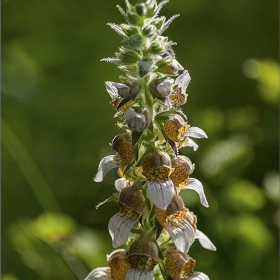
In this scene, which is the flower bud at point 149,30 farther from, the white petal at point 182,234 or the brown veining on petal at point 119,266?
the brown veining on petal at point 119,266

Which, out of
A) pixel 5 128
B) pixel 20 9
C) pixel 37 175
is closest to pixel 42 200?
pixel 37 175

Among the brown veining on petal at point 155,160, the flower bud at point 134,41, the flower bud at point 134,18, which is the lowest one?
the brown veining on petal at point 155,160

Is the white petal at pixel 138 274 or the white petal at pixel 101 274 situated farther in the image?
the white petal at pixel 101 274

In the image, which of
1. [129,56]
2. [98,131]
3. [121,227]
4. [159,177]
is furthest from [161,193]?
[98,131]

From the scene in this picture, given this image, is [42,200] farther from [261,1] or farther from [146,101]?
[261,1]

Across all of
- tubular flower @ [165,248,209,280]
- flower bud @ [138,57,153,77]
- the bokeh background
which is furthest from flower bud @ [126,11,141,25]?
the bokeh background

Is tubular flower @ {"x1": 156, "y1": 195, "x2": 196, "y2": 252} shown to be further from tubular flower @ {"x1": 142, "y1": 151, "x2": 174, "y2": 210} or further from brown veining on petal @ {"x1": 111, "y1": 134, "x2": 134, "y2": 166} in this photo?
brown veining on petal @ {"x1": 111, "y1": 134, "x2": 134, "y2": 166}

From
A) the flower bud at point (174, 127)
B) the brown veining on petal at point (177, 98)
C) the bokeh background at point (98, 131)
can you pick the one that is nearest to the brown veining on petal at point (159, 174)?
the flower bud at point (174, 127)
